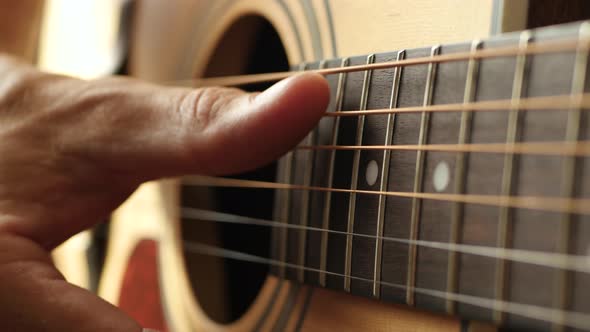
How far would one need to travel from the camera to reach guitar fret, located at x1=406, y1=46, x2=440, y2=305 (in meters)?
0.48

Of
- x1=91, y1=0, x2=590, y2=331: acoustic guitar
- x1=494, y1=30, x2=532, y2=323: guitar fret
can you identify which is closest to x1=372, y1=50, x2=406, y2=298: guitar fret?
x1=91, y1=0, x2=590, y2=331: acoustic guitar

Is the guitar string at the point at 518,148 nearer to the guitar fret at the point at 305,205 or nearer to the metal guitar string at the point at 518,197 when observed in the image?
the metal guitar string at the point at 518,197

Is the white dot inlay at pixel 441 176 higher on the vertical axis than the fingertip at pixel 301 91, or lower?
lower

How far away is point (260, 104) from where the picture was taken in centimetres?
54

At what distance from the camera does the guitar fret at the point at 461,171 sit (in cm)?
45

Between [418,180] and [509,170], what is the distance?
8 centimetres

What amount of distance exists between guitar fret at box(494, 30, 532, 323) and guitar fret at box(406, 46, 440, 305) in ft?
0.23

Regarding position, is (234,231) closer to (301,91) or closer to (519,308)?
(301,91)

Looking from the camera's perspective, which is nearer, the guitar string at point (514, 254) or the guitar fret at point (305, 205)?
the guitar string at point (514, 254)

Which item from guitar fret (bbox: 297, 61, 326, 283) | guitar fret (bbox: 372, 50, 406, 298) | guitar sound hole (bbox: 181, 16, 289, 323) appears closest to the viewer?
guitar fret (bbox: 372, 50, 406, 298)

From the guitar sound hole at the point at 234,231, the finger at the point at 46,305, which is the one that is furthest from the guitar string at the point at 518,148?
the guitar sound hole at the point at 234,231

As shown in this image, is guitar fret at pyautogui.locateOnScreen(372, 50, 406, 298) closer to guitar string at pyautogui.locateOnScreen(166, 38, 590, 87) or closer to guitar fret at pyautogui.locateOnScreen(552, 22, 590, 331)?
guitar string at pyautogui.locateOnScreen(166, 38, 590, 87)

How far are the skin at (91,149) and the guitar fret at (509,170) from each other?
16cm

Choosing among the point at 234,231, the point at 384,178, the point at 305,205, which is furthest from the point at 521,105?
the point at 234,231
